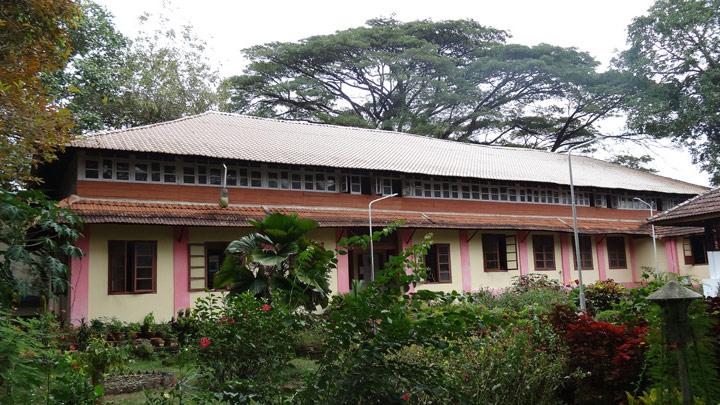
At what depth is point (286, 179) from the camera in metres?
18.8

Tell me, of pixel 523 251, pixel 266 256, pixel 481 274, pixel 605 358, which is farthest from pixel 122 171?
pixel 523 251

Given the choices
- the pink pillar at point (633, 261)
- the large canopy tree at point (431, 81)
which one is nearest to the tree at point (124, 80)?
the large canopy tree at point (431, 81)

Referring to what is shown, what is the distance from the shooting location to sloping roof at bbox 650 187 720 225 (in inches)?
460

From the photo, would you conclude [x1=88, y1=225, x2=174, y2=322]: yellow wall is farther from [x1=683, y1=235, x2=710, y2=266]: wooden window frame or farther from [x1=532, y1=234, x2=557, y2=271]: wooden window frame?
[x1=683, y1=235, x2=710, y2=266]: wooden window frame

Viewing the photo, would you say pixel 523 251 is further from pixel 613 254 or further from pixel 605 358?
pixel 605 358

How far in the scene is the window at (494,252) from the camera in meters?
22.9

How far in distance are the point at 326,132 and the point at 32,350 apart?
20.7m

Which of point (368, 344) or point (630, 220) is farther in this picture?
point (630, 220)

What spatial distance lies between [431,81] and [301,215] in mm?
18556

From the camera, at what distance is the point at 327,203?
63.4 feet

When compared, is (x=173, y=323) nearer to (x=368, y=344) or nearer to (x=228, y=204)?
(x=228, y=204)

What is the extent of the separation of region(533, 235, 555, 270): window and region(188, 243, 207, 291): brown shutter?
1375 cm

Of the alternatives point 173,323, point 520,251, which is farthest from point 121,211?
point 520,251

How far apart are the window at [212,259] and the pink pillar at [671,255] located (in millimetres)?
21751
